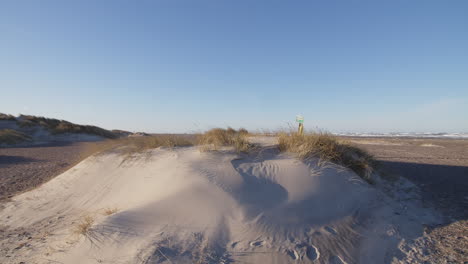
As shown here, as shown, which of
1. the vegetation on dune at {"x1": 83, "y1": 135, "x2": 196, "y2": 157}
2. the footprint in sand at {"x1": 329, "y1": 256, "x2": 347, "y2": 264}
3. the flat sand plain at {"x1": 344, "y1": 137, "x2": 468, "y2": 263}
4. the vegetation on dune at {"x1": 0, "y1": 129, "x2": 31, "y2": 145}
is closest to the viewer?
the footprint in sand at {"x1": 329, "y1": 256, "x2": 347, "y2": 264}

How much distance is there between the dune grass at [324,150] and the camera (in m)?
4.84

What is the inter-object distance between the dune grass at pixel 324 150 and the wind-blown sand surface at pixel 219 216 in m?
0.29

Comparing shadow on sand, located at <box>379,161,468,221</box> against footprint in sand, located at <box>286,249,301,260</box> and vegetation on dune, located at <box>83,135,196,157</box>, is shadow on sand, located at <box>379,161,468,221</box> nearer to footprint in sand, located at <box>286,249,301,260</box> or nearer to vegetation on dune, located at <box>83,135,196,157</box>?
footprint in sand, located at <box>286,249,301,260</box>

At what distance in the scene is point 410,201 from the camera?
4.86m

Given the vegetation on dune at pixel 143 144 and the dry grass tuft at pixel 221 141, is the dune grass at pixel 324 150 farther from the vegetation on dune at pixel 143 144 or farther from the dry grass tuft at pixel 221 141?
the vegetation on dune at pixel 143 144

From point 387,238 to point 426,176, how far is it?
229 inches

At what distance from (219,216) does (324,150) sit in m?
2.95

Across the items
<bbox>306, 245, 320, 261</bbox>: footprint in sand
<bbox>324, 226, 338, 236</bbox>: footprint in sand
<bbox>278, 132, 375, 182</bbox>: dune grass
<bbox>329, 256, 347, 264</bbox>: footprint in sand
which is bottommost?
<bbox>329, 256, 347, 264</bbox>: footprint in sand

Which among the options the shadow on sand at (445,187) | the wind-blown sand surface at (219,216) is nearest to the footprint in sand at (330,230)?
the wind-blown sand surface at (219,216)

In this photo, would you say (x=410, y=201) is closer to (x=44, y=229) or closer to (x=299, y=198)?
(x=299, y=198)

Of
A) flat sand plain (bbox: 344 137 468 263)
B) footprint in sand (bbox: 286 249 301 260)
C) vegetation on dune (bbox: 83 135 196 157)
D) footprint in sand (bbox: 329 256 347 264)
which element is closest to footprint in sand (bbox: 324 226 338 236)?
footprint in sand (bbox: 329 256 347 264)

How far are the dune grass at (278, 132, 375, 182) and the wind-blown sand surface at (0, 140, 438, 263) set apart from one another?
0.96 ft

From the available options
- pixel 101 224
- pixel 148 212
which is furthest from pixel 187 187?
pixel 101 224

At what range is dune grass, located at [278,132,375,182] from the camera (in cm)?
484
